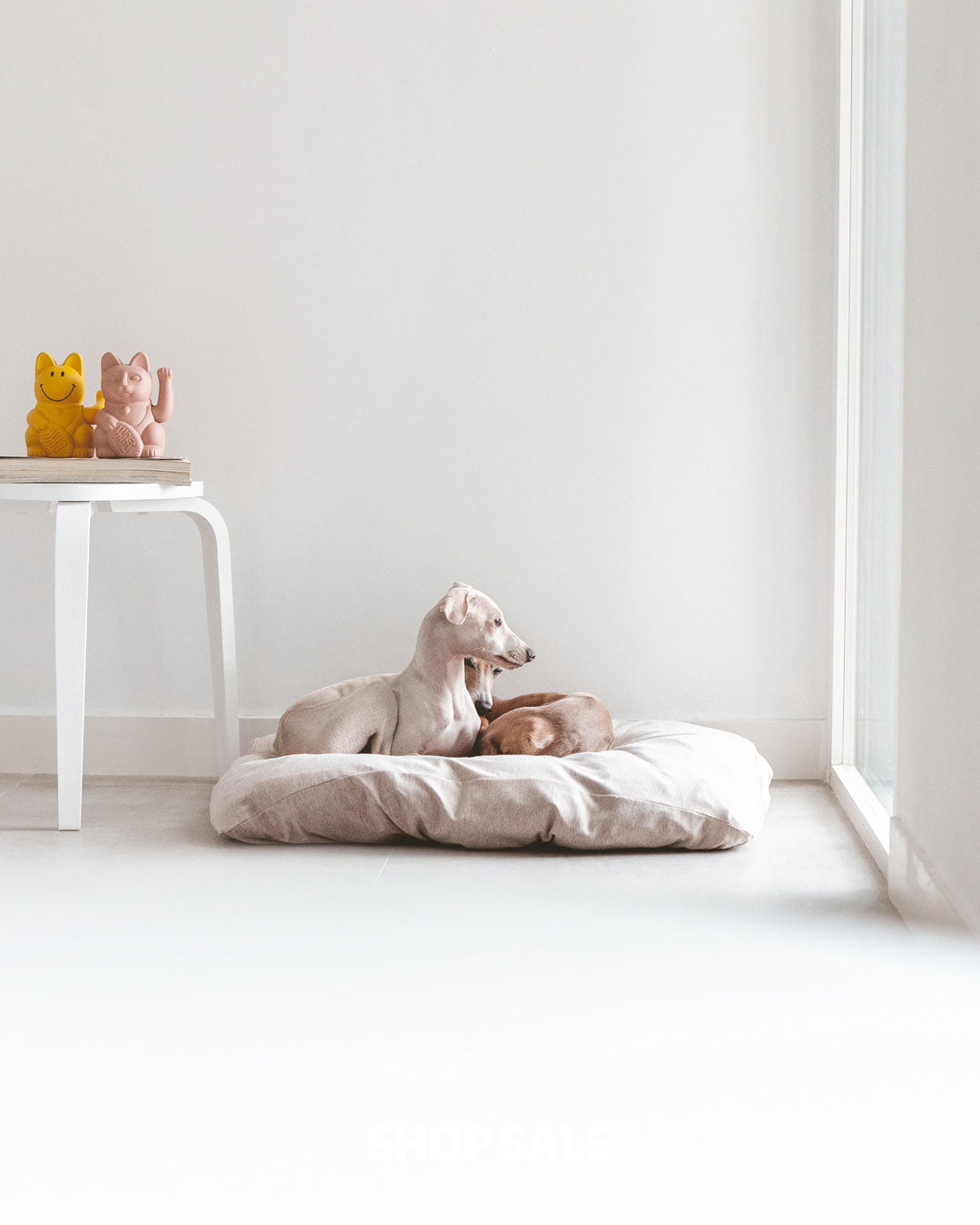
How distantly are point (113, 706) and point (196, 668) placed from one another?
199mm

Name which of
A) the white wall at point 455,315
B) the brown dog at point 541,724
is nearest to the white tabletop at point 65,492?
the white wall at point 455,315

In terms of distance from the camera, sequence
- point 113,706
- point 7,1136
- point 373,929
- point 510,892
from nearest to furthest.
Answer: point 7,1136 → point 373,929 → point 510,892 → point 113,706

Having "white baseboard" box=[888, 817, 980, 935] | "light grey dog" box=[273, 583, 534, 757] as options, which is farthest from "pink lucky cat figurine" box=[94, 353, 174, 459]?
"white baseboard" box=[888, 817, 980, 935]

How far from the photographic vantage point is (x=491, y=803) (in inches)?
78.4

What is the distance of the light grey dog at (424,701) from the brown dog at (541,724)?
79mm

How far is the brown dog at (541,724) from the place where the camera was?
7.26ft

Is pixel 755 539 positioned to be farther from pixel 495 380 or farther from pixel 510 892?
pixel 510 892

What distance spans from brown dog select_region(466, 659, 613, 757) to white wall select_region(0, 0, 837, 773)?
290 millimetres

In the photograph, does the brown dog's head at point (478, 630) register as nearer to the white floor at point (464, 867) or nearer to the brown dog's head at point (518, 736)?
the brown dog's head at point (518, 736)

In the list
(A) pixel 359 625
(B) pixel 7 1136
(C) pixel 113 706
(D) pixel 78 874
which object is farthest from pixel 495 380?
(B) pixel 7 1136

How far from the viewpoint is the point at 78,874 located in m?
1.90

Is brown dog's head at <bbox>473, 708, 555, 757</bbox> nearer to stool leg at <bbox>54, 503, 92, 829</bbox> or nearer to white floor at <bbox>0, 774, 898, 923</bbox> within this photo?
white floor at <bbox>0, 774, 898, 923</bbox>

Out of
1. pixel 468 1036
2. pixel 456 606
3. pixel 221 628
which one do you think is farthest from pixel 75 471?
pixel 468 1036

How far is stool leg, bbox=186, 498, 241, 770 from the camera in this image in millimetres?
2457
